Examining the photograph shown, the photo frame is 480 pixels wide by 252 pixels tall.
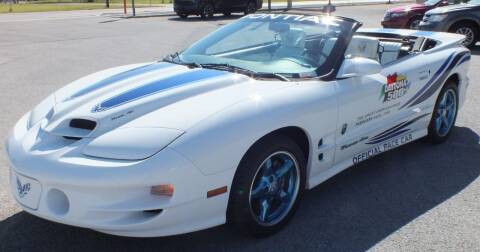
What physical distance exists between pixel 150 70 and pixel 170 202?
4.97 ft

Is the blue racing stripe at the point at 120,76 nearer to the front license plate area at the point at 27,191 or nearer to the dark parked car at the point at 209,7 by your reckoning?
the front license plate area at the point at 27,191

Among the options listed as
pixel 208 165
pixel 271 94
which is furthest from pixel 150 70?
pixel 208 165

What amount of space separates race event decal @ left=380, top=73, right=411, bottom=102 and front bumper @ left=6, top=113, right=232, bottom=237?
1.87m

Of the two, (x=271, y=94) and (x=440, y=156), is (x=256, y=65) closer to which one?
(x=271, y=94)

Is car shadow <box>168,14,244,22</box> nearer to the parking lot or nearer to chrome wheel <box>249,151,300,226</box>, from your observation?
the parking lot

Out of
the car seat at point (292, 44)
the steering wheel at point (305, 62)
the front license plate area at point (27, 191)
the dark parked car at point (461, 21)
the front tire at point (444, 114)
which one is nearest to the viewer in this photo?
the front license plate area at point (27, 191)

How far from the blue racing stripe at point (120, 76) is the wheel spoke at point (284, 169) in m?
1.31

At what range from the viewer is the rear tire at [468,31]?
42.1 feet

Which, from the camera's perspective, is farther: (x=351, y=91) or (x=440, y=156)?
(x=440, y=156)

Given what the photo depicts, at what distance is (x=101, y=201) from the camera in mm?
2811

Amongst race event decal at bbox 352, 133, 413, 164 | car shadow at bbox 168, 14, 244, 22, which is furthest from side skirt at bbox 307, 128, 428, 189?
car shadow at bbox 168, 14, 244, 22

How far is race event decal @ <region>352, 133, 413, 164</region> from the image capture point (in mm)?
4211

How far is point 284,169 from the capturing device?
353cm

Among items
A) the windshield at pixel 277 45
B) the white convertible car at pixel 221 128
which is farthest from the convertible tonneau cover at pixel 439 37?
the windshield at pixel 277 45
